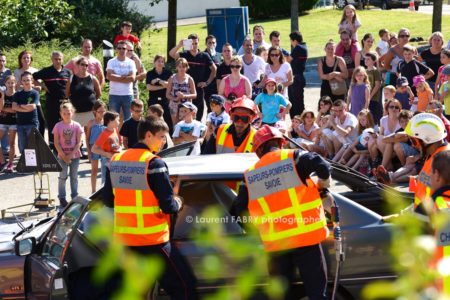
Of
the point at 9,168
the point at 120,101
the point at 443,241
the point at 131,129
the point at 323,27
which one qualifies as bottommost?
the point at 9,168

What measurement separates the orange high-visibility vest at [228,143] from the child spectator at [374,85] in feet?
22.2

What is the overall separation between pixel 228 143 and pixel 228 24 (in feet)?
55.9

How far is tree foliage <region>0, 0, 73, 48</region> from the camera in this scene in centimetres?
2292

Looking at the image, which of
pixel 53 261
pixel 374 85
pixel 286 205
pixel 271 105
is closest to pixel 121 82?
pixel 271 105

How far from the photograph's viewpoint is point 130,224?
611cm

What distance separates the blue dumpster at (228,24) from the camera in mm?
25266

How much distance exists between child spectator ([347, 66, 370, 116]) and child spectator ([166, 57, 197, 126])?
2.42 meters

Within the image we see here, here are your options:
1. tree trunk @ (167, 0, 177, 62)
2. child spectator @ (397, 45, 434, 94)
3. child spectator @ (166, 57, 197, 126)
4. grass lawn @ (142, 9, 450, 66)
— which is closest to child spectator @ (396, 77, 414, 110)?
child spectator @ (397, 45, 434, 94)

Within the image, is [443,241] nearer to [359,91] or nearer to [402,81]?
[402,81]

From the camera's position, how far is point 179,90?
14727 millimetres

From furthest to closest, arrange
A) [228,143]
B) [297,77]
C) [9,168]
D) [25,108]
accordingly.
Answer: [297,77]
[9,168]
[25,108]
[228,143]

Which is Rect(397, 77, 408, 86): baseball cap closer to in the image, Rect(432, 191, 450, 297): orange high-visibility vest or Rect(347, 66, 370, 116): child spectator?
Rect(347, 66, 370, 116): child spectator

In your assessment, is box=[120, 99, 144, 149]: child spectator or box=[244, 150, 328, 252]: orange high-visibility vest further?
box=[120, 99, 144, 149]: child spectator

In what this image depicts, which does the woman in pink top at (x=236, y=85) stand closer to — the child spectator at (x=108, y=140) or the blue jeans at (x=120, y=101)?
the blue jeans at (x=120, y=101)
